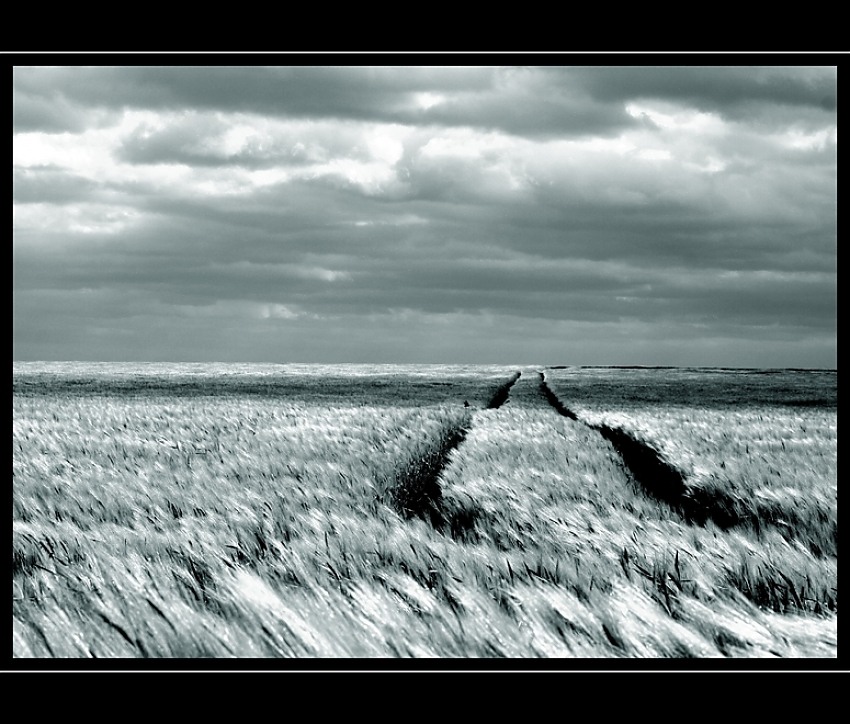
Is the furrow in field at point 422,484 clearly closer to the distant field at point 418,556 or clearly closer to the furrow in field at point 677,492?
the distant field at point 418,556

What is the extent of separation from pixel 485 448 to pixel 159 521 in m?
6.76

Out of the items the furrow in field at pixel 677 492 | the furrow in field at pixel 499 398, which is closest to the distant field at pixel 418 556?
the furrow in field at pixel 677 492

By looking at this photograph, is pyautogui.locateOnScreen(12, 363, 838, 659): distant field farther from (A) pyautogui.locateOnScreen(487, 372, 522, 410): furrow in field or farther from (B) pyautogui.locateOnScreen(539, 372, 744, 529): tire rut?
(A) pyautogui.locateOnScreen(487, 372, 522, 410): furrow in field

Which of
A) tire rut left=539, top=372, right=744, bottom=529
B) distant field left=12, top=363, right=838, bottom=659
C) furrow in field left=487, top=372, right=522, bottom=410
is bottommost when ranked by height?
furrow in field left=487, top=372, right=522, bottom=410

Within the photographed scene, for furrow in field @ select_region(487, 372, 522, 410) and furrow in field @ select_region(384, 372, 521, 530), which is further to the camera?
furrow in field @ select_region(487, 372, 522, 410)

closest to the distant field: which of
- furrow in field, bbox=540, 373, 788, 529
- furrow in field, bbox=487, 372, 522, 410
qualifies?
furrow in field, bbox=540, 373, 788, 529

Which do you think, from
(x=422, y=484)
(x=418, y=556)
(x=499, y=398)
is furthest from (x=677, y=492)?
(x=499, y=398)

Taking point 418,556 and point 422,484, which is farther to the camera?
point 422,484

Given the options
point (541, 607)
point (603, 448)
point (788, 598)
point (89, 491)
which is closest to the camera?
point (541, 607)

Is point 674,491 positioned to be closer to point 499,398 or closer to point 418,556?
point 418,556

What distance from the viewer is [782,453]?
42.2 ft
